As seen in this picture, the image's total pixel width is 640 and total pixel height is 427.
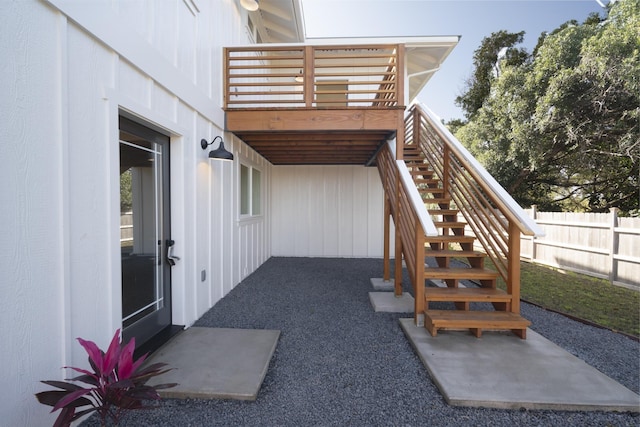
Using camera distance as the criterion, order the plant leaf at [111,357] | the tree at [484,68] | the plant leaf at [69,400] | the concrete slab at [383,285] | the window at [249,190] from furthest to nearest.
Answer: the tree at [484,68]
the window at [249,190]
the concrete slab at [383,285]
the plant leaf at [111,357]
the plant leaf at [69,400]

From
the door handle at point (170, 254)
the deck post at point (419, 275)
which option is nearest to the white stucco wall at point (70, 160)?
the door handle at point (170, 254)

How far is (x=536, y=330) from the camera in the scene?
10.1 ft

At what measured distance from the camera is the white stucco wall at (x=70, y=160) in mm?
1373

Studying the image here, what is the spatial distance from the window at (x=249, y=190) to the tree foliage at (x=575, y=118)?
7129 mm

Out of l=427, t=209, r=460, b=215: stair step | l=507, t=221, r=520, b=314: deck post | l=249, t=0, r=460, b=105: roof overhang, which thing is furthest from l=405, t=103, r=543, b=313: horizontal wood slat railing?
l=249, t=0, r=460, b=105: roof overhang

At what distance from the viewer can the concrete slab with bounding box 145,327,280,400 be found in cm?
198

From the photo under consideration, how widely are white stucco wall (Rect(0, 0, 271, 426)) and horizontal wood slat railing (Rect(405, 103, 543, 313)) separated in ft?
10.7

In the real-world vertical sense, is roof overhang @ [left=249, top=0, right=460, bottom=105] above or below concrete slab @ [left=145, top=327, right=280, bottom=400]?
above

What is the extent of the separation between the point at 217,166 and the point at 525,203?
35.8ft

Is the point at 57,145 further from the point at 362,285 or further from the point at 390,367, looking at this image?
the point at 362,285

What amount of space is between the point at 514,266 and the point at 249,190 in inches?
172

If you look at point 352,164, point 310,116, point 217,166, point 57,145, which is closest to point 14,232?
point 57,145

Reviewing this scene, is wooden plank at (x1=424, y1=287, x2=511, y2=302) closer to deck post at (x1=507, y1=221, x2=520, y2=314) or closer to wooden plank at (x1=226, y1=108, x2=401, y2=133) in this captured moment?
deck post at (x1=507, y1=221, x2=520, y2=314)

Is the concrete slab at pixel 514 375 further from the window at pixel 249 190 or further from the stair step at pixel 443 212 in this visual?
the window at pixel 249 190
